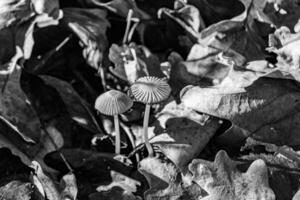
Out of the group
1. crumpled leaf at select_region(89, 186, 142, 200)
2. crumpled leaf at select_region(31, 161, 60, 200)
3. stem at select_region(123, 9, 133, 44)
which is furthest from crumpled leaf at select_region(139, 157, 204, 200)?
stem at select_region(123, 9, 133, 44)

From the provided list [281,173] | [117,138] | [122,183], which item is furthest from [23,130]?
[281,173]

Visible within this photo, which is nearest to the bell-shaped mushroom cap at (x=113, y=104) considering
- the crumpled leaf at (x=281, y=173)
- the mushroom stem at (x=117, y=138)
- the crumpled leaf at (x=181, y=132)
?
the mushroom stem at (x=117, y=138)

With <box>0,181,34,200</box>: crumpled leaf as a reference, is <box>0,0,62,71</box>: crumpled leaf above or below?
above

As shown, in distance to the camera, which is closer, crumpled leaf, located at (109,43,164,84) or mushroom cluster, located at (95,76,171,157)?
mushroom cluster, located at (95,76,171,157)

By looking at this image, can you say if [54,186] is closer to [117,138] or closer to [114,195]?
[114,195]

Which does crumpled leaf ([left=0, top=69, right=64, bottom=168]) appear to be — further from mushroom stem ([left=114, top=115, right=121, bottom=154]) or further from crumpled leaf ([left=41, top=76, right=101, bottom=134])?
mushroom stem ([left=114, top=115, right=121, bottom=154])

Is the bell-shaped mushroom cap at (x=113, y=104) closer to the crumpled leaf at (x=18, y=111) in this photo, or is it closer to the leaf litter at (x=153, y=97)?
the leaf litter at (x=153, y=97)
